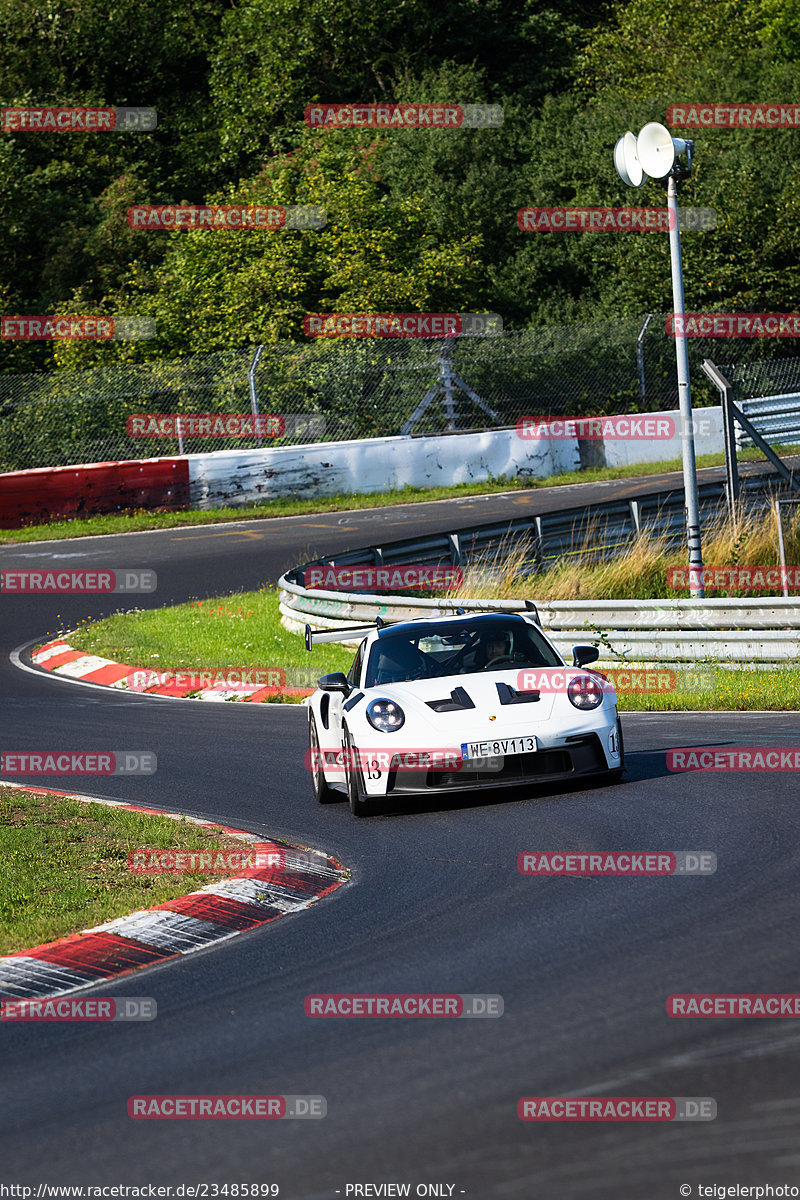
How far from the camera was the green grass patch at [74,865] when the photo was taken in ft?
24.0

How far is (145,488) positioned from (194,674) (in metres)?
12.3

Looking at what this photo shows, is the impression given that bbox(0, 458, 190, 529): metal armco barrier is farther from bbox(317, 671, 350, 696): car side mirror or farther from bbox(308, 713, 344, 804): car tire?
bbox(317, 671, 350, 696): car side mirror

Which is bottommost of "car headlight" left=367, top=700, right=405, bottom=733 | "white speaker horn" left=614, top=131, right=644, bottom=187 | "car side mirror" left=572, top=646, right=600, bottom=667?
"car headlight" left=367, top=700, right=405, bottom=733

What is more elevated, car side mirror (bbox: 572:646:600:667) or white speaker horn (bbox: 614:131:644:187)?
white speaker horn (bbox: 614:131:644:187)

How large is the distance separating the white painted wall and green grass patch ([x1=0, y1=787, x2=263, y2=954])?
61.6 feet

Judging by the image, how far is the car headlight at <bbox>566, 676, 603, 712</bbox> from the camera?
9641mm

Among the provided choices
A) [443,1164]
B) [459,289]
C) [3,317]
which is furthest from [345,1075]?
[3,317]

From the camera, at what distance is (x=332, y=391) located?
102ft

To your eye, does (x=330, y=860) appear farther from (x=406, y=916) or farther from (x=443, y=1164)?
(x=443, y=1164)

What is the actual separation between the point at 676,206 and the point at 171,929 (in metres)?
11.1

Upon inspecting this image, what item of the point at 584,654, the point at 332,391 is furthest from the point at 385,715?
the point at 332,391

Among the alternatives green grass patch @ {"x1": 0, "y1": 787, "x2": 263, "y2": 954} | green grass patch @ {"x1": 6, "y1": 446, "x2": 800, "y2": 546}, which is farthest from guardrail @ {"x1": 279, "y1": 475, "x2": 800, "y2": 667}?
green grass patch @ {"x1": 6, "y1": 446, "x2": 800, "y2": 546}

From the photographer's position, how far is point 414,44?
51656 millimetres

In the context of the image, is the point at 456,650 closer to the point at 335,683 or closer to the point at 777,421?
the point at 335,683
